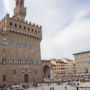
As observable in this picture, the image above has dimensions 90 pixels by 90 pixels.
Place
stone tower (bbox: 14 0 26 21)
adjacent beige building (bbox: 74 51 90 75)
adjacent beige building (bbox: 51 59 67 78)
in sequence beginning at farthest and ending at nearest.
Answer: adjacent beige building (bbox: 51 59 67 78) → adjacent beige building (bbox: 74 51 90 75) → stone tower (bbox: 14 0 26 21)

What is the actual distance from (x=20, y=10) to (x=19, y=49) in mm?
12721

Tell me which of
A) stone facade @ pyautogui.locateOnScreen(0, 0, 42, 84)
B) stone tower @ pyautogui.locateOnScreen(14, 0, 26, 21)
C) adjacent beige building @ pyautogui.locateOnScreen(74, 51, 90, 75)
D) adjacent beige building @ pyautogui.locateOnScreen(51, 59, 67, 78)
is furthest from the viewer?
adjacent beige building @ pyautogui.locateOnScreen(51, 59, 67, 78)

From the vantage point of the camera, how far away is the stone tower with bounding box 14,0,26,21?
1647 inches

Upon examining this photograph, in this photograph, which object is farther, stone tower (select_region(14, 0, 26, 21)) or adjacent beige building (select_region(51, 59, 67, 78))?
adjacent beige building (select_region(51, 59, 67, 78))

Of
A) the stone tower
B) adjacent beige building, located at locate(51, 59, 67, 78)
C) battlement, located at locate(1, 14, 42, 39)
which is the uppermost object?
the stone tower

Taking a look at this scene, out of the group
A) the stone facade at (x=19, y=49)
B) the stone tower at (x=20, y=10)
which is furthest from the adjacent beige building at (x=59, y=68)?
the stone tower at (x=20, y=10)

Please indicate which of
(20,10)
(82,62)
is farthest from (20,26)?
(82,62)

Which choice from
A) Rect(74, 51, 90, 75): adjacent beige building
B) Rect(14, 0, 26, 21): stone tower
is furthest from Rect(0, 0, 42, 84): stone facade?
Rect(74, 51, 90, 75): adjacent beige building

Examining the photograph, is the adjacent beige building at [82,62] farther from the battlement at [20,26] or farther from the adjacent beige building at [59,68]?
the battlement at [20,26]

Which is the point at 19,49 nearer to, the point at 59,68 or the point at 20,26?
the point at 20,26

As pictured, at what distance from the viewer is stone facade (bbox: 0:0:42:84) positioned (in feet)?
111

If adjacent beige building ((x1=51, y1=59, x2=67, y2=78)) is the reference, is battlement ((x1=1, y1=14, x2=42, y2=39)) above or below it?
above

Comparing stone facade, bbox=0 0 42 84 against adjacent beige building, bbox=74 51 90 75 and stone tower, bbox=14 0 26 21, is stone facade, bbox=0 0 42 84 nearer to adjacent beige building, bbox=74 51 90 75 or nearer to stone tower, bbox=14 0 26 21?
stone tower, bbox=14 0 26 21

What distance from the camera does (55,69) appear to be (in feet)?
272
